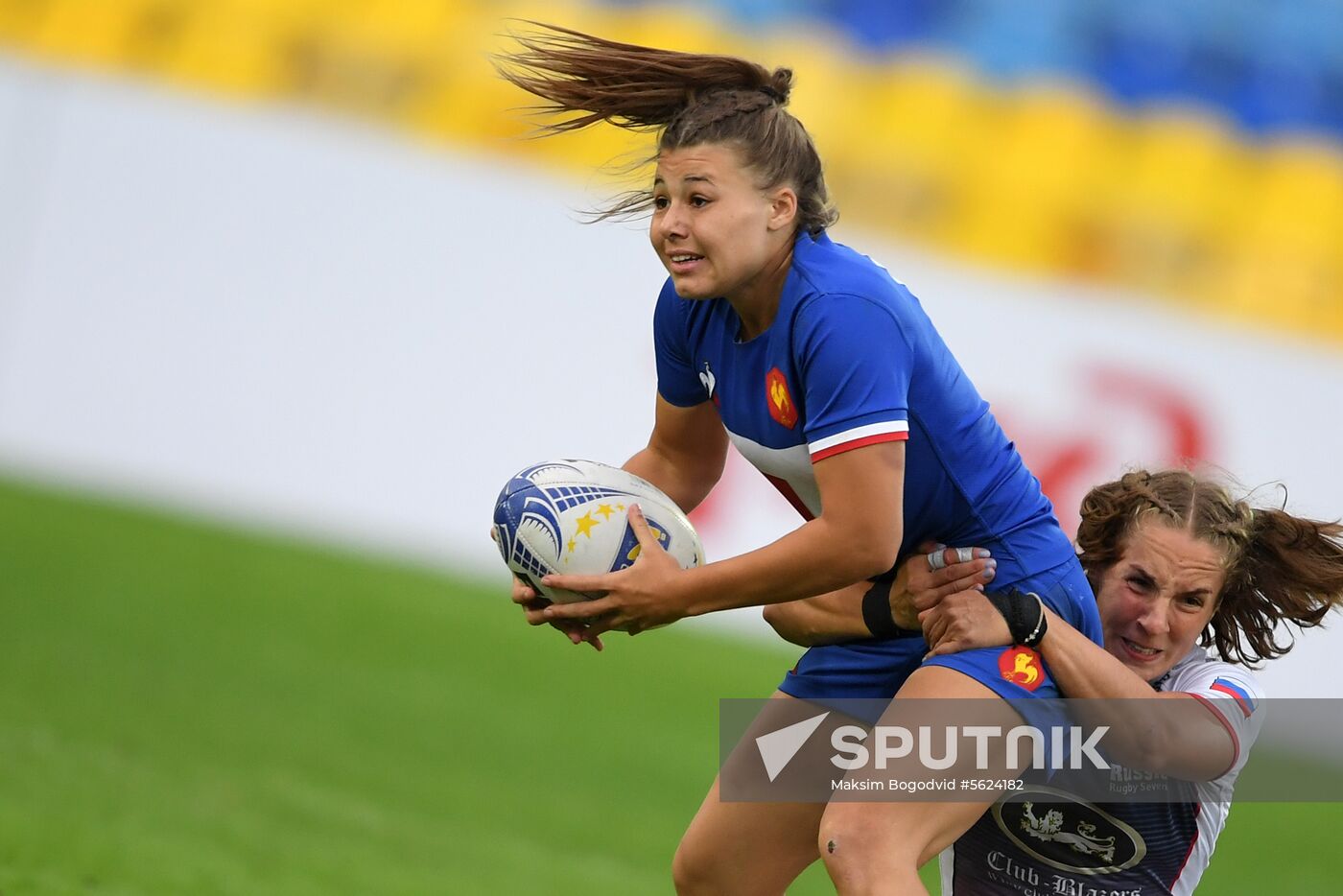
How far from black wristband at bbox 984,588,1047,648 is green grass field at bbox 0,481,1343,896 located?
8.79ft

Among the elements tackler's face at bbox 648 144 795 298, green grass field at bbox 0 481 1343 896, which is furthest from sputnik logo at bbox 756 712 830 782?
green grass field at bbox 0 481 1343 896

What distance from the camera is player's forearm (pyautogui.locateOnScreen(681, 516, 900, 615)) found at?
352cm

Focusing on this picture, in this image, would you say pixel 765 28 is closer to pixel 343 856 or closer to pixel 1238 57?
pixel 1238 57

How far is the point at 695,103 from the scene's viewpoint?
382cm

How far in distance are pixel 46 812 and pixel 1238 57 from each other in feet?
37.7

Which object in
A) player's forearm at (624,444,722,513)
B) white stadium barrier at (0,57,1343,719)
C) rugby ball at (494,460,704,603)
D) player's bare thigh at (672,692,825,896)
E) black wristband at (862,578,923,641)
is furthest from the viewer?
white stadium barrier at (0,57,1343,719)

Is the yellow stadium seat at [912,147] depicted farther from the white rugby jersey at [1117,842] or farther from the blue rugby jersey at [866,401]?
the blue rugby jersey at [866,401]

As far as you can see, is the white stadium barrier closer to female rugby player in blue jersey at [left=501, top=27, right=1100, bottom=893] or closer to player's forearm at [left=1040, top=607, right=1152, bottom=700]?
female rugby player in blue jersey at [left=501, top=27, right=1100, bottom=893]

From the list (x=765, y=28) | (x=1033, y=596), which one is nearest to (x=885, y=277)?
(x=1033, y=596)

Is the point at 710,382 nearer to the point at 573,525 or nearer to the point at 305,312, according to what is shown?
the point at 573,525

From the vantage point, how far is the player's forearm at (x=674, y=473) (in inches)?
178

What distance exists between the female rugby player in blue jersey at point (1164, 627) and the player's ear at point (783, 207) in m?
0.82

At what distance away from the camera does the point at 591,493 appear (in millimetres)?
3994

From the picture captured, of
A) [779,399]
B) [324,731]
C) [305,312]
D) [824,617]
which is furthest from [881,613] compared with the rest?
[305,312]
